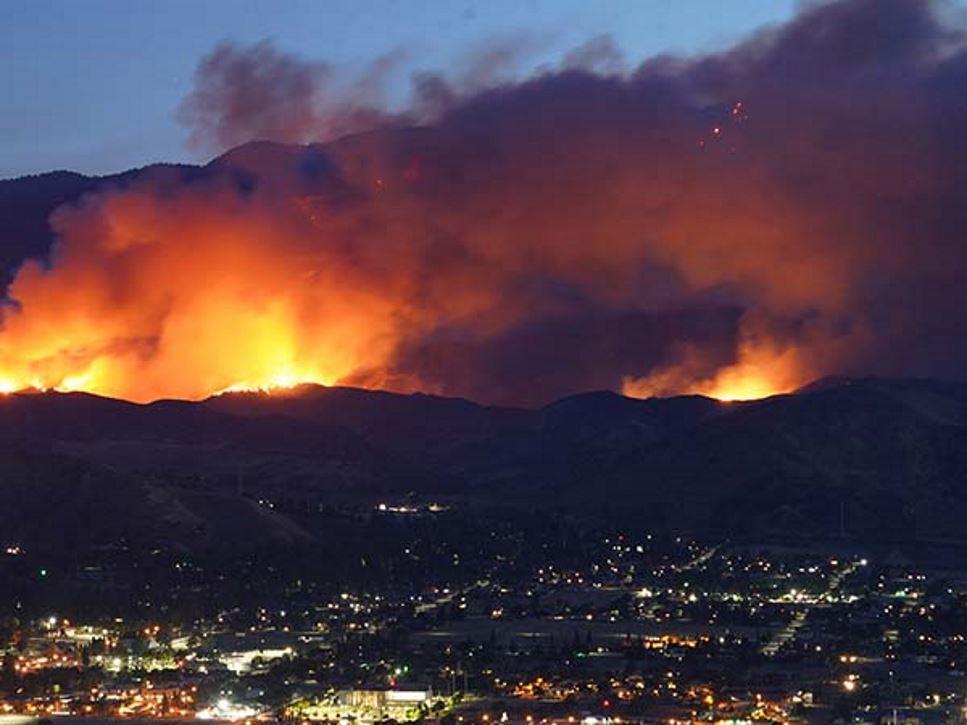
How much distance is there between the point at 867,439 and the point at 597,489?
18.2 m

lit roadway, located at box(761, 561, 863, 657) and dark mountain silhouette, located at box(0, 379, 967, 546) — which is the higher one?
dark mountain silhouette, located at box(0, 379, 967, 546)

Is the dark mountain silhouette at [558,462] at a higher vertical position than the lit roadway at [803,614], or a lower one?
higher

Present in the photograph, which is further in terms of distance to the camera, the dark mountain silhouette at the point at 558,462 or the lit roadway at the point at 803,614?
the dark mountain silhouette at the point at 558,462

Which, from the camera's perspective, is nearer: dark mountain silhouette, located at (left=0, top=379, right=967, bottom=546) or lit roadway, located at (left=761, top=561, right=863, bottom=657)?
lit roadway, located at (left=761, top=561, right=863, bottom=657)

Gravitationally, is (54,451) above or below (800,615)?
above

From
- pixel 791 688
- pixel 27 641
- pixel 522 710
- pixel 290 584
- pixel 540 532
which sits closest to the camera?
pixel 522 710

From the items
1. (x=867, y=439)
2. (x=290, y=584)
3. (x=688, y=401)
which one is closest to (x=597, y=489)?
(x=867, y=439)

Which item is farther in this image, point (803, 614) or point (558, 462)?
point (558, 462)

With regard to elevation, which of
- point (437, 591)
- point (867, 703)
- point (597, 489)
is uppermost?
point (597, 489)

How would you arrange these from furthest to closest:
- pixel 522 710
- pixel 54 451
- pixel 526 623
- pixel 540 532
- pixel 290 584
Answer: pixel 54 451
pixel 540 532
pixel 290 584
pixel 526 623
pixel 522 710

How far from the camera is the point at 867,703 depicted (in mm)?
80750

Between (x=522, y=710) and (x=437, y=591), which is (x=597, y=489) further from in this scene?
(x=522, y=710)

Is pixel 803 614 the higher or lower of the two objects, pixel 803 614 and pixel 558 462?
the lower

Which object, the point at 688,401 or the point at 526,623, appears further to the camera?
the point at 688,401
